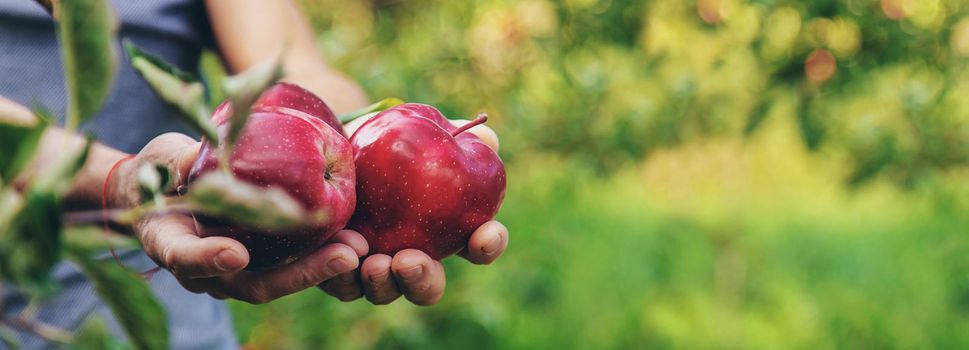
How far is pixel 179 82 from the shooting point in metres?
0.40

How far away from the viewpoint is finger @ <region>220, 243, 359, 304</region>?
721 mm

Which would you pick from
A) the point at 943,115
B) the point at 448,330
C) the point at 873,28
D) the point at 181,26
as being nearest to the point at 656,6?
the point at 873,28

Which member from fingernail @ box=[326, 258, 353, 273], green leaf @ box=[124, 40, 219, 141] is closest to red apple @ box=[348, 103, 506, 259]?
fingernail @ box=[326, 258, 353, 273]

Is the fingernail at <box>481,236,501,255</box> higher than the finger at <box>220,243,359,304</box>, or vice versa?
the finger at <box>220,243,359,304</box>

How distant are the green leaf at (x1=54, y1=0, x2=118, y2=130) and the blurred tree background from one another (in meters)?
1.70

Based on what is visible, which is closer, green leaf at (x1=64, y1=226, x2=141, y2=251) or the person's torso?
green leaf at (x1=64, y1=226, x2=141, y2=251)

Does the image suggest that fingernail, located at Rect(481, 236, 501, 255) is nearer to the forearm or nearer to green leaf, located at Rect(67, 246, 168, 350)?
the forearm

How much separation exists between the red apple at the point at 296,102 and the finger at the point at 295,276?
17 cm

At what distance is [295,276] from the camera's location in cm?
75

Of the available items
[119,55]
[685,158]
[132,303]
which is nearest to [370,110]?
[119,55]

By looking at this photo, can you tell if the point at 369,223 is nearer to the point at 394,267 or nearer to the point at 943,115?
the point at 394,267

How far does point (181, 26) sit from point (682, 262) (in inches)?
86.6

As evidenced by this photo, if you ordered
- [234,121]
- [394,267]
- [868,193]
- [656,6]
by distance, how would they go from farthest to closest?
[868,193] < [656,6] < [394,267] < [234,121]

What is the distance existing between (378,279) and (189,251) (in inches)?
7.8
